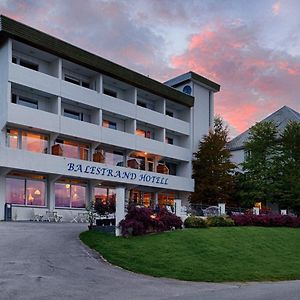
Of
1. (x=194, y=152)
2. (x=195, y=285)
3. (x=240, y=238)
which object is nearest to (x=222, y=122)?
(x=194, y=152)

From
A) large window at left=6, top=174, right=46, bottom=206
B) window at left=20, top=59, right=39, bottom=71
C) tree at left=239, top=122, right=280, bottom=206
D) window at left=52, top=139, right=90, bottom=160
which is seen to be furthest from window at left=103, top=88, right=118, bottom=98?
tree at left=239, top=122, right=280, bottom=206

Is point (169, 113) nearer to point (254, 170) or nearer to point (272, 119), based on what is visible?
point (254, 170)

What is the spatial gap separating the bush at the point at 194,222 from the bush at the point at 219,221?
33.3 inches

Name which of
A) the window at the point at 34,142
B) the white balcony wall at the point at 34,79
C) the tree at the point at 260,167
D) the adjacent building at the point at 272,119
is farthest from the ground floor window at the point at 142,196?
the adjacent building at the point at 272,119

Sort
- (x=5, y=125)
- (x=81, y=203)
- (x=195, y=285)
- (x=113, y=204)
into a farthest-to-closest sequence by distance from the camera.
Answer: (x=81, y=203)
(x=5, y=125)
(x=113, y=204)
(x=195, y=285)

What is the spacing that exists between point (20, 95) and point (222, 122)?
24.8 metres

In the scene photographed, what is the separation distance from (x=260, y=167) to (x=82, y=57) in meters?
18.6

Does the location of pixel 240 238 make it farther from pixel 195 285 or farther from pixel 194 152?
pixel 194 152

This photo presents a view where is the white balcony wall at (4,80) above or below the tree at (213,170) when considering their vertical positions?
above

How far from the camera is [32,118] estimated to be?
33.0m

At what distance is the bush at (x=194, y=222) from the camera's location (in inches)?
955

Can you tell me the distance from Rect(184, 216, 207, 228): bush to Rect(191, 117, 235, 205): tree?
1898cm

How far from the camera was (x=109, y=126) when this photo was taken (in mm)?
41500

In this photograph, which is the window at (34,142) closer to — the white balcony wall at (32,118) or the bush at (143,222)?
the white balcony wall at (32,118)
